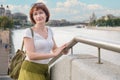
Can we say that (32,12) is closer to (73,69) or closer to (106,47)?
(73,69)

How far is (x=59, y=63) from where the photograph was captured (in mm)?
3148

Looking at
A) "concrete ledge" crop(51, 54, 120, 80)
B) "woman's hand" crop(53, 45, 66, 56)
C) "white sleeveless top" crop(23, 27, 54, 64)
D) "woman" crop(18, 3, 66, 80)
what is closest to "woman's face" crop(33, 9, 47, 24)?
"woman" crop(18, 3, 66, 80)

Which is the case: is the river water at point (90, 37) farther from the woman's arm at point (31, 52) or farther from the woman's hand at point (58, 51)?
the woman's arm at point (31, 52)

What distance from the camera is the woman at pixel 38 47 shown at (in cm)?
284

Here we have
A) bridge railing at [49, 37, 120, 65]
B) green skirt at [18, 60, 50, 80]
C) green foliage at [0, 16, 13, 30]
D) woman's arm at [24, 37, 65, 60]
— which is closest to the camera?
bridge railing at [49, 37, 120, 65]

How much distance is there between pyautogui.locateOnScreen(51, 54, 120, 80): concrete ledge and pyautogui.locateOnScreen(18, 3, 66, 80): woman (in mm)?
144

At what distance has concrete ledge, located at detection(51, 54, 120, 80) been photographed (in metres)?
2.17

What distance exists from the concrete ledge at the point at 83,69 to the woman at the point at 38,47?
0.47 feet

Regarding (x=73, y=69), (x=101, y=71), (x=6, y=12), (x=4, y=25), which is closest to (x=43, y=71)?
(x=73, y=69)

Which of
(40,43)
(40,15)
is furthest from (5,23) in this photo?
(40,43)

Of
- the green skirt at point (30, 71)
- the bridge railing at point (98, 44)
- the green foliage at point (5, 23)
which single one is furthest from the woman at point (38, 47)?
the green foliage at point (5, 23)

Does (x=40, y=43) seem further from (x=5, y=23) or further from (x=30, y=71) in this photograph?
(x=5, y=23)

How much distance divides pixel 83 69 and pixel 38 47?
531 millimetres

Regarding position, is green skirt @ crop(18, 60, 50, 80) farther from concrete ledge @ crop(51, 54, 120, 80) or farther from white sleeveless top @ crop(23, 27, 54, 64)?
concrete ledge @ crop(51, 54, 120, 80)
